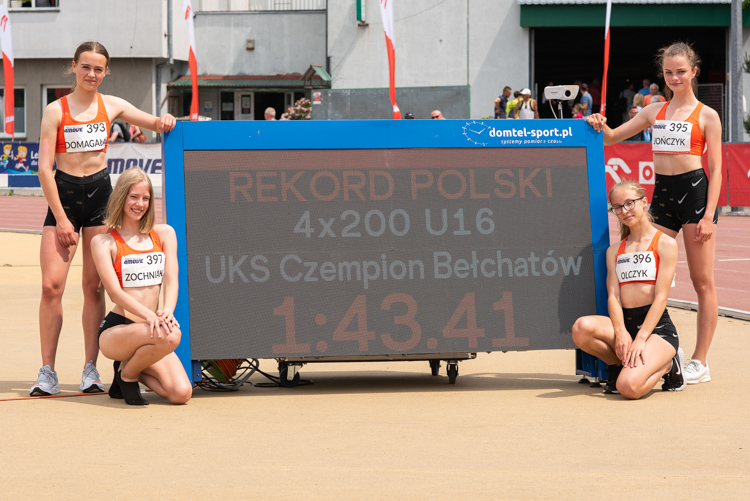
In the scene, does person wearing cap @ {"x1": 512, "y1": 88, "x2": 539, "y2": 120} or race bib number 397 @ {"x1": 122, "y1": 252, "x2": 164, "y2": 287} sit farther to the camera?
person wearing cap @ {"x1": 512, "y1": 88, "x2": 539, "y2": 120}

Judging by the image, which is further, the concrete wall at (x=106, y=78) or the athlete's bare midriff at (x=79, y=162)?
the concrete wall at (x=106, y=78)

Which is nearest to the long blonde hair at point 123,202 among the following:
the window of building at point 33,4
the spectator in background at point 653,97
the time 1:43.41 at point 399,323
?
the time 1:43.41 at point 399,323

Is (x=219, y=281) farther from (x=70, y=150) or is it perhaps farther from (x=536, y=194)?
(x=536, y=194)

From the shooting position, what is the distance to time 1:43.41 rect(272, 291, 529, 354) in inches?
229

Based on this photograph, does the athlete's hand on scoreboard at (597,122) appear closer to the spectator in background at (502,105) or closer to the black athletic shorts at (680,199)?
the black athletic shorts at (680,199)

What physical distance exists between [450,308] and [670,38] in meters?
27.6

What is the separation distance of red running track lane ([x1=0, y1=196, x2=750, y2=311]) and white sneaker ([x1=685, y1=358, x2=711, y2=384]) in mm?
3647

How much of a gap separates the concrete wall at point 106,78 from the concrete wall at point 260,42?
2.07 m

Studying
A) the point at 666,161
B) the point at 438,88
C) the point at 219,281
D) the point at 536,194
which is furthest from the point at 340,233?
the point at 438,88

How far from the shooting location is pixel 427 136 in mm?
6062

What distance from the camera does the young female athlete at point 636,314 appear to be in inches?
225

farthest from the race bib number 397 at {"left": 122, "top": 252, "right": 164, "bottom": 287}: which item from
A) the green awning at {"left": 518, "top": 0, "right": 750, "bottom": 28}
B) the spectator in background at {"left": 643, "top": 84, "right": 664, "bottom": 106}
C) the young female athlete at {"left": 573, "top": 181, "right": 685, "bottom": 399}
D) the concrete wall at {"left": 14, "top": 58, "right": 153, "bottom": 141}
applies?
the concrete wall at {"left": 14, "top": 58, "right": 153, "bottom": 141}

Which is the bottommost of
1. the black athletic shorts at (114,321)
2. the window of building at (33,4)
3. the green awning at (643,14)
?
the black athletic shorts at (114,321)

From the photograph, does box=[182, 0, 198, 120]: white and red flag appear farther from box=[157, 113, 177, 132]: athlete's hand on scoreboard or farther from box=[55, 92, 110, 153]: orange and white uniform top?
box=[55, 92, 110, 153]: orange and white uniform top
